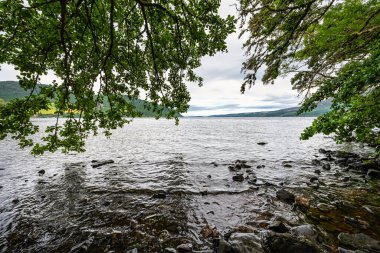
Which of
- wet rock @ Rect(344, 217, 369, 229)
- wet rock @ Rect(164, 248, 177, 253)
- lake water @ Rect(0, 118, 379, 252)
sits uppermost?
wet rock @ Rect(344, 217, 369, 229)

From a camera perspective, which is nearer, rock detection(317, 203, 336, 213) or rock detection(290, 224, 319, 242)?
rock detection(290, 224, 319, 242)

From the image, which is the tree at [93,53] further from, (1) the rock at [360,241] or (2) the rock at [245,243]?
(1) the rock at [360,241]

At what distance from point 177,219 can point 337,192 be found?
9.63 metres

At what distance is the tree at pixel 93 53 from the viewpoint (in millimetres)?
6449

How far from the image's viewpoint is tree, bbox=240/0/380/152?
6.48 meters

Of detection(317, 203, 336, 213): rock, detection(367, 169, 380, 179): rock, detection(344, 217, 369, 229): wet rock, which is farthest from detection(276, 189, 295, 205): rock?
detection(367, 169, 380, 179): rock

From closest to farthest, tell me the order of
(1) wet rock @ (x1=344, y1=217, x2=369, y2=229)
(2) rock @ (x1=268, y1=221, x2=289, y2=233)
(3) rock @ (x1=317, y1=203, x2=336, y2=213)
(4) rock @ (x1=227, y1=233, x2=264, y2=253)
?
(4) rock @ (x1=227, y1=233, x2=264, y2=253)
(2) rock @ (x1=268, y1=221, x2=289, y2=233)
(1) wet rock @ (x1=344, y1=217, x2=369, y2=229)
(3) rock @ (x1=317, y1=203, x2=336, y2=213)

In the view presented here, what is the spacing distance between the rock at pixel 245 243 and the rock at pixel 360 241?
301 centimetres

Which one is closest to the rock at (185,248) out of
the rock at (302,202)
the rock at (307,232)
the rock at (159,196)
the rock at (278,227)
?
the rock at (278,227)

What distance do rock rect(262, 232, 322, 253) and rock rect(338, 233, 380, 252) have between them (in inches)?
56.4

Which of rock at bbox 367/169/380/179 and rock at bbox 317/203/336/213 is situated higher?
rock at bbox 367/169/380/179

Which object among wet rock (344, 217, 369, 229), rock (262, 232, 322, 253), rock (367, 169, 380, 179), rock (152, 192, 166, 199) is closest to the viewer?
rock (262, 232, 322, 253)

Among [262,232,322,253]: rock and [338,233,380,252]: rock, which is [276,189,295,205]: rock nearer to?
[338,233,380,252]: rock

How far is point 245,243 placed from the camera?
6.06 metres
